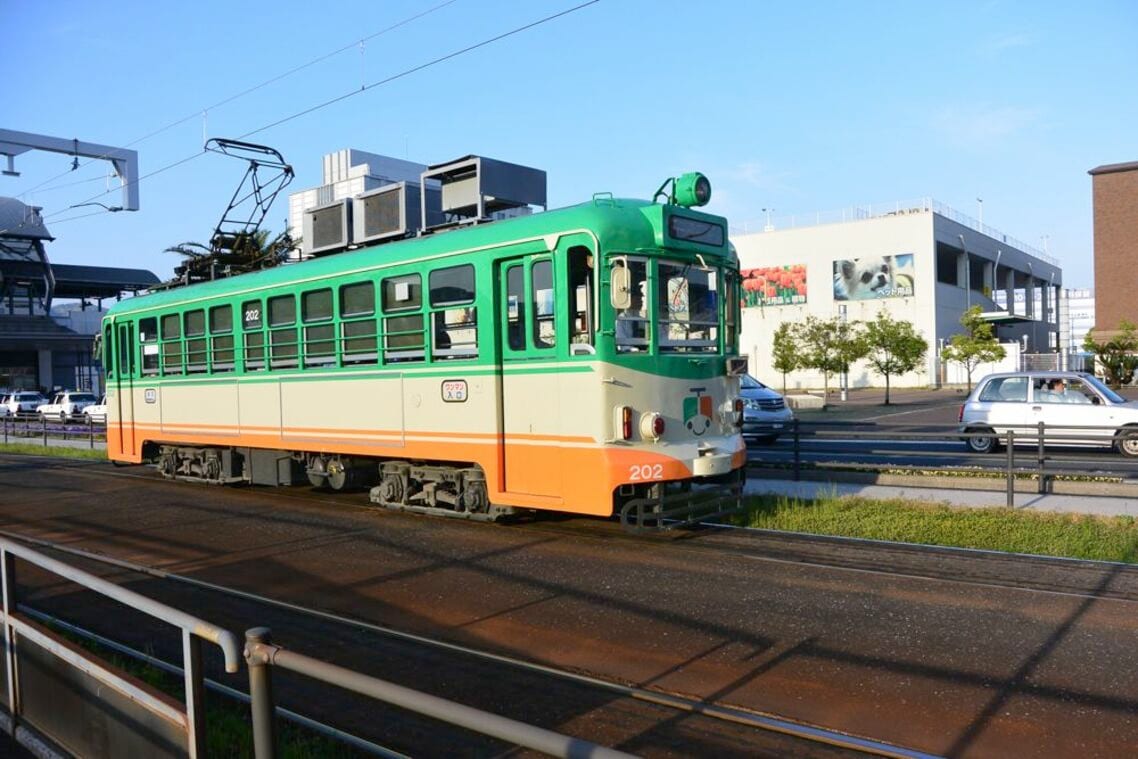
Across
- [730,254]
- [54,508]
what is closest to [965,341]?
[730,254]

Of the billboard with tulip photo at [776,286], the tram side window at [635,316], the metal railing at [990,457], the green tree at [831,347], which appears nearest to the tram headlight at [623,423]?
the tram side window at [635,316]

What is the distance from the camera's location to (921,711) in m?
4.98

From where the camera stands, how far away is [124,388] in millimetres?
17562

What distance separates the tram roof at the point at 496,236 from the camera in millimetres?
9102

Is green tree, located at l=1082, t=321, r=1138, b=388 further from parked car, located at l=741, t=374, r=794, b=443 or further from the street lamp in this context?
parked car, located at l=741, t=374, r=794, b=443

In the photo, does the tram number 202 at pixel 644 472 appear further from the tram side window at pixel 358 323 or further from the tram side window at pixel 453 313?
the tram side window at pixel 358 323

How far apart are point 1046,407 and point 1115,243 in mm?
46388

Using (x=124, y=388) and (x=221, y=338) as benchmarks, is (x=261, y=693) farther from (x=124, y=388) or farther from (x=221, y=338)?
(x=124, y=388)

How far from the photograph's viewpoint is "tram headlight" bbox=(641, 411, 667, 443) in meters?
9.08

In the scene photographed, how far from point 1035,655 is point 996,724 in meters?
1.28

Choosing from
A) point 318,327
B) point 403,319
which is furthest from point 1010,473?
point 318,327

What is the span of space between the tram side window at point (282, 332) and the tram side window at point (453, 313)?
316 cm

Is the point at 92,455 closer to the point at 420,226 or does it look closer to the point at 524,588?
the point at 420,226

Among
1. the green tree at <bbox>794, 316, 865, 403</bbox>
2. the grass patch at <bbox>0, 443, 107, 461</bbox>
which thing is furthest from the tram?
the green tree at <bbox>794, 316, 865, 403</bbox>
